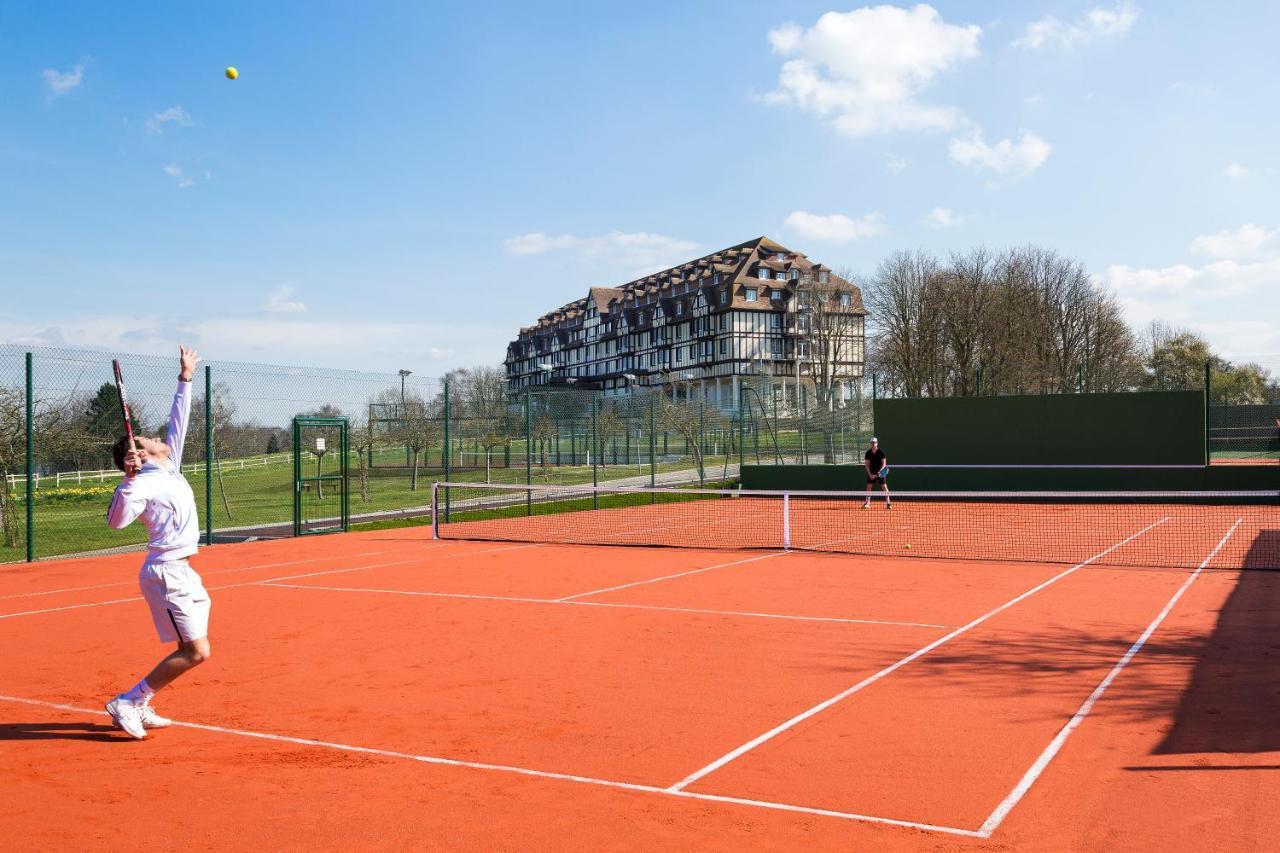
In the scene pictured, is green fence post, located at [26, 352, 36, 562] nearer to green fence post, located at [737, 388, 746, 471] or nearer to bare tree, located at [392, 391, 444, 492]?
bare tree, located at [392, 391, 444, 492]

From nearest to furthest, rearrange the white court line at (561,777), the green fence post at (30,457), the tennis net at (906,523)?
1. the white court line at (561,777)
2. the green fence post at (30,457)
3. the tennis net at (906,523)

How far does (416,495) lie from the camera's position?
31.9m

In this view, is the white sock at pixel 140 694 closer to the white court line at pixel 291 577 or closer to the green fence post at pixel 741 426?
the white court line at pixel 291 577

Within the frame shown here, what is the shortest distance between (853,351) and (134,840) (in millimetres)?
68198

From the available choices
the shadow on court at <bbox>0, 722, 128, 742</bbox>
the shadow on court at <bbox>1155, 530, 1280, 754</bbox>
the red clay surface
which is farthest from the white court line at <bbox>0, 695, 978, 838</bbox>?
the shadow on court at <bbox>1155, 530, 1280, 754</bbox>

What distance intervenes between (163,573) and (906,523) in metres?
16.9

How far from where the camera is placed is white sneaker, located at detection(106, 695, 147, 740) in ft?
18.7

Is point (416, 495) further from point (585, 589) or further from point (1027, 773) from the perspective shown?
point (1027, 773)

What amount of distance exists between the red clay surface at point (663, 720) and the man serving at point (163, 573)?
24 cm

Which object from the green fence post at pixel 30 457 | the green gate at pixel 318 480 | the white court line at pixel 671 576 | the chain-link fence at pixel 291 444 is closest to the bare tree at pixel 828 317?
the chain-link fence at pixel 291 444

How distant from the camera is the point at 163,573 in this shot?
5.73 meters

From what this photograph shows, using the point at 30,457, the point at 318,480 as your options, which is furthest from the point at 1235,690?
the point at 318,480

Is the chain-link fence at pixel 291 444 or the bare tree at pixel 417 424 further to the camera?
the bare tree at pixel 417 424

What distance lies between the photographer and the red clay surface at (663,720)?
14.5 feet
